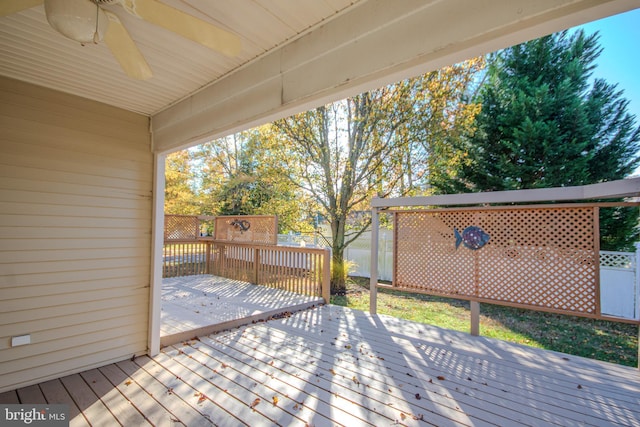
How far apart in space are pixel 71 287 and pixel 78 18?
2.37 m

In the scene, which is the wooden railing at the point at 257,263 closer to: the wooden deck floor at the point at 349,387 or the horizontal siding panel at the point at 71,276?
the wooden deck floor at the point at 349,387

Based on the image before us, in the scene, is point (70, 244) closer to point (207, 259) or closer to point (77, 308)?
point (77, 308)

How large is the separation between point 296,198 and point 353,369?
19.5 ft

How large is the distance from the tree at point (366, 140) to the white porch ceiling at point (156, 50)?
4.76 m

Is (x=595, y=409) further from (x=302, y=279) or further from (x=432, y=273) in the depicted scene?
(x=302, y=279)

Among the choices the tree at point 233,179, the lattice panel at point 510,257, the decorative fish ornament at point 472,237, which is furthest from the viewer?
the tree at point 233,179

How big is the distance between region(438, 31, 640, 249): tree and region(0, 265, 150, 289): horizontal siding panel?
7719 mm

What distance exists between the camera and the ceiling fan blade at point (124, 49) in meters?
1.44

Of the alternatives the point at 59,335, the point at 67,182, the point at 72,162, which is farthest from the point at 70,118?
the point at 59,335

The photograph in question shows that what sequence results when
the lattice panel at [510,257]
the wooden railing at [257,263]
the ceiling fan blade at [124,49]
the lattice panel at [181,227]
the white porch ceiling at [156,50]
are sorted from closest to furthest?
the ceiling fan blade at [124,49] < the white porch ceiling at [156,50] < the lattice panel at [510,257] < the wooden railing at [257,263] < the lattice panel at [181,227]

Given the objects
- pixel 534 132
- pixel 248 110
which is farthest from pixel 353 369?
pixel 534 132

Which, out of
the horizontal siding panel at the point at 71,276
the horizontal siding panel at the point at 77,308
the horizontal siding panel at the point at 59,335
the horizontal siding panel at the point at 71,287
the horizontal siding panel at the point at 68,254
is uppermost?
the horizontal siding panel at the point at 68,254

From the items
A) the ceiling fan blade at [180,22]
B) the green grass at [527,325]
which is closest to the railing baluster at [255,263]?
the green grass at [527,325]

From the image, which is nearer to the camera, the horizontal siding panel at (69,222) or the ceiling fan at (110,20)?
the ceiling fan at (110,20)
